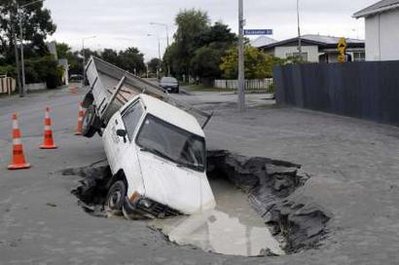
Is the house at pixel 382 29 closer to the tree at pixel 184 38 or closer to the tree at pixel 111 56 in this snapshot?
the tree at pixel 184 38

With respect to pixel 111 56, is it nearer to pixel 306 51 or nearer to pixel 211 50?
pixel 211 50

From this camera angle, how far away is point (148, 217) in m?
8.65

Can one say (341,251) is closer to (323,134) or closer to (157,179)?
(157,179)

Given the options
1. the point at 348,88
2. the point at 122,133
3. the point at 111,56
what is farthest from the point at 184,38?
the point at 111,56

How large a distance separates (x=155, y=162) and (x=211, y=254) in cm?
298

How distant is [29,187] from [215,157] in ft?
15.1

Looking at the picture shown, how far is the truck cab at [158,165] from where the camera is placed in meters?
8.77

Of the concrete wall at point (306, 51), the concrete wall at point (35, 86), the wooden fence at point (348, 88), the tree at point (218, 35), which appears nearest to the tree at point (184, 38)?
the tree at point (218, 35)

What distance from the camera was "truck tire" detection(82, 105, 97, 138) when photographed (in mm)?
14581

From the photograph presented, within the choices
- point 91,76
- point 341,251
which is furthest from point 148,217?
point 91,76

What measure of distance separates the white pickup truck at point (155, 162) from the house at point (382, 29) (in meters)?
17.5

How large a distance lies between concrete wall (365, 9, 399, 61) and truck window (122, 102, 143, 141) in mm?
18078

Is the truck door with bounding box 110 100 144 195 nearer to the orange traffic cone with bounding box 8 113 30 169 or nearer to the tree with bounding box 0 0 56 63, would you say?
the orange traffic cone with bounding box 8 113 30 169

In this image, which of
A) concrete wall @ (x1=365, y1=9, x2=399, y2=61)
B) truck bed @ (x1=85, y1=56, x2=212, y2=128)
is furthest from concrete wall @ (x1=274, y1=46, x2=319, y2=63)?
truck bed @ (x1=85, y1=56, x2=212, y2=128)
